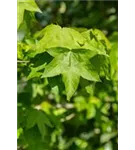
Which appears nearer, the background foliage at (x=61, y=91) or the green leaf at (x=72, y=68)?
the green leaf at (x=72, y=68)

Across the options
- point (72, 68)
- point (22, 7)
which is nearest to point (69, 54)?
point (72, 68)

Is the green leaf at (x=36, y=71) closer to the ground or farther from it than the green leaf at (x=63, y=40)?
closer to the ground

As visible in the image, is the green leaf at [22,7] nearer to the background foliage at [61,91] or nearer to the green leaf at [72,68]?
the background foliage at [61,91]

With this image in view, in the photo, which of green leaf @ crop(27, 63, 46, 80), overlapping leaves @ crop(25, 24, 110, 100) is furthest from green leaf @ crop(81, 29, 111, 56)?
green leaf @ crop(27, 63, 46, 80)

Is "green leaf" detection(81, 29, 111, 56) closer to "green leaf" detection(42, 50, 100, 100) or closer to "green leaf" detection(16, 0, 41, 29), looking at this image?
"green leaf" detection(42, 50, 100, 100)

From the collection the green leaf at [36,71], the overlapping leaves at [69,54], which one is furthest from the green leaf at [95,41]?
the green leaf at [36,71]

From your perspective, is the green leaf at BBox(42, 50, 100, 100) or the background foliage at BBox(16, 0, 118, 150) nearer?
the green leaf at BBox(42, 50, 100, 100)

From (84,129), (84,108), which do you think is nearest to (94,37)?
(84,108)
